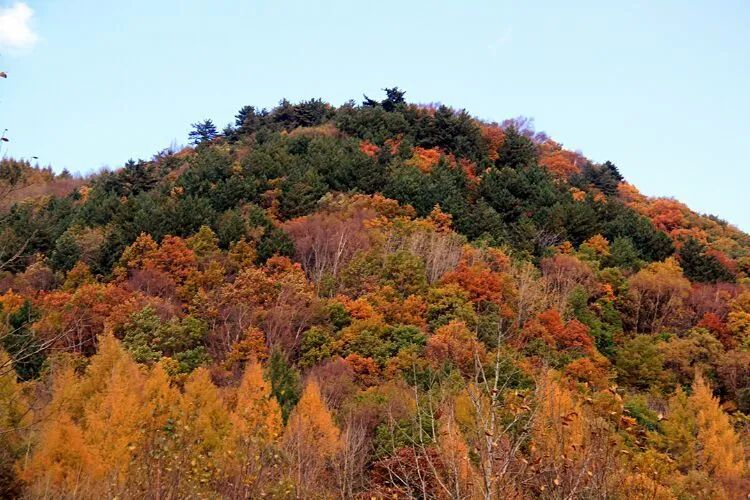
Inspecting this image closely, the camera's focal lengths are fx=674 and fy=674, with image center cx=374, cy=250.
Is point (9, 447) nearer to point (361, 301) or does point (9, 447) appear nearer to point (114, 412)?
point (114, 412)

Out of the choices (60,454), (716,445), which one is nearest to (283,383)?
(60,454)

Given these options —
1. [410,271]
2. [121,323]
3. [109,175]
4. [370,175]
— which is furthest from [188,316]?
[109,175]

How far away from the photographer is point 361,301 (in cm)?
3172

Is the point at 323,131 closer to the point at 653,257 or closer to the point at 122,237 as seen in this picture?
the point at 122,237

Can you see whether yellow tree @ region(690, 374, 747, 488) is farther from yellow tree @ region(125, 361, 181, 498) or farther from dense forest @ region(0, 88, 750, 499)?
yellow tree @ region(125, 361, 181, 498)

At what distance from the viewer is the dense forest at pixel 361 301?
1842cm

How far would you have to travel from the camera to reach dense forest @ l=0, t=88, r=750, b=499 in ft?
60.4

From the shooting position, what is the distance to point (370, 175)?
149 feet

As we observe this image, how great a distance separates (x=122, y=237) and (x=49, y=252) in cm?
569

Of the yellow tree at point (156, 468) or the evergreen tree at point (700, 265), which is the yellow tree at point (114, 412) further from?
the evergreen tree at point (700, 265)

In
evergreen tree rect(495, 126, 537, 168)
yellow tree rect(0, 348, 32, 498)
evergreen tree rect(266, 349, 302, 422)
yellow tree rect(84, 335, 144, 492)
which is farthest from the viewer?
evergreen tree rect(495, 126, 537, 168)

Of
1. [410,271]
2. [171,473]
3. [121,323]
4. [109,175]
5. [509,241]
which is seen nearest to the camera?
[171,473]

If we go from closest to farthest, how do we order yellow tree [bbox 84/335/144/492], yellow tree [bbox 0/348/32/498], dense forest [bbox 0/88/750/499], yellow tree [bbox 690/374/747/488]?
yellow tree [bbox 0/348/32/498] < yellow tree [bbox 84/335/144/492] < dense forest [bbox 0/88/750/499] < yellow tree [bbox 690/374/747/488]

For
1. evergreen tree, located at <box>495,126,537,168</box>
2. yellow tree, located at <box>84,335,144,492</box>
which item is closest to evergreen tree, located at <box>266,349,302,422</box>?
yellow tree, located at <box>84,335,144,492</box>
